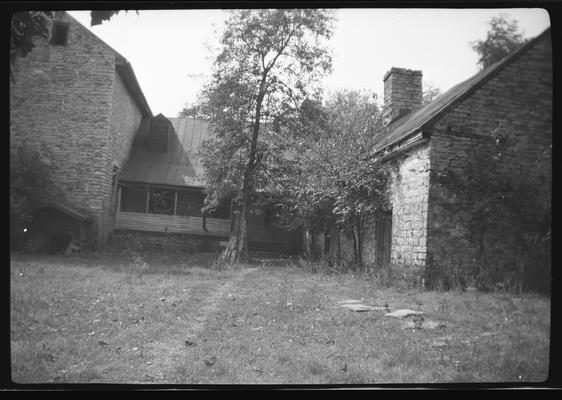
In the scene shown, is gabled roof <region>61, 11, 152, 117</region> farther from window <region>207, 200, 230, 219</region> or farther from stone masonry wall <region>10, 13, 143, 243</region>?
window <region>207, 200, 230, 219</region>

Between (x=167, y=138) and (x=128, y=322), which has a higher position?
(x=167, y=138)

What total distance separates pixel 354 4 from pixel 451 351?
3.42 meters

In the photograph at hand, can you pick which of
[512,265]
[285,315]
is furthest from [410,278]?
[285,315]

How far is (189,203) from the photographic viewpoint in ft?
52.5

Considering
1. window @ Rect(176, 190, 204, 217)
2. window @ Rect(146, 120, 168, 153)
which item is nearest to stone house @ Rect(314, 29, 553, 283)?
window @ Rect(176, 190, 204, 217)

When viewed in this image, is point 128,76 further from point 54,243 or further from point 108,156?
point 54,243

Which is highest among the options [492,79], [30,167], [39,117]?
[492,79]

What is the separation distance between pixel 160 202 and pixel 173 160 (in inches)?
89.9

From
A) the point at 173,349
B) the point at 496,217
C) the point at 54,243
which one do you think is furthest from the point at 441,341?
the point at 54,243

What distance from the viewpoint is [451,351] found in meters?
3.47

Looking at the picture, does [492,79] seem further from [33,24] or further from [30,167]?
[30,167]

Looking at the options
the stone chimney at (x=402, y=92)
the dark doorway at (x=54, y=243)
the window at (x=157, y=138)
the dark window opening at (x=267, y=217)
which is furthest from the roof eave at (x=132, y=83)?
the stone chimney at (x=402, y=92)

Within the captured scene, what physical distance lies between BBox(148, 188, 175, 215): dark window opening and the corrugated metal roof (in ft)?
1.73

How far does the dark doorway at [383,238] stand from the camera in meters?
8.54
